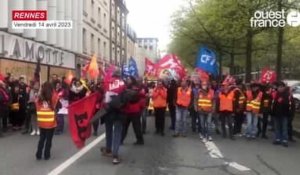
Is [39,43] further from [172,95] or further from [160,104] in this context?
[160,104]

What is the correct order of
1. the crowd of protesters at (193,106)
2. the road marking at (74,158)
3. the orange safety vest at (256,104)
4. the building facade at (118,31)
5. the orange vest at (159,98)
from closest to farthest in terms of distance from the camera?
1. the road marking at (74,158)
2. the crowd of protesters at (193,106)
3. the orange safety vest at (256,104)
4. the orange vest at (159,98)
5. the building facade at (118,31)

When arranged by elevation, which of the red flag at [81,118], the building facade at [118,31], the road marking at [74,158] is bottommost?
the road marking at [74,158]

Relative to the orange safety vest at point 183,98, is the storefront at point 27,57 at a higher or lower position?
higher

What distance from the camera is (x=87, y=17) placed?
142 ft

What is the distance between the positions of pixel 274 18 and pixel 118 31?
40.6 m

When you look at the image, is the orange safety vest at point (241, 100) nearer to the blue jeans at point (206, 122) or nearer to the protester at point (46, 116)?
the blue jeans at point (206, 122)

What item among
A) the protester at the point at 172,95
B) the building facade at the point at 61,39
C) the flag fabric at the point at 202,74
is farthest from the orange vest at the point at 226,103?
the building facade at the point at 61,39

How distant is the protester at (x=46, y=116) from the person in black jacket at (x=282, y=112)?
20.1 feet

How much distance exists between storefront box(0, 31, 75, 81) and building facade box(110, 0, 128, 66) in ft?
68.6

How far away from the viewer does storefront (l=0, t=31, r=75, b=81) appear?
24812 millimetres

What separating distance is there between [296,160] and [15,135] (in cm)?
820

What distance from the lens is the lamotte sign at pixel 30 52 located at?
24.9m

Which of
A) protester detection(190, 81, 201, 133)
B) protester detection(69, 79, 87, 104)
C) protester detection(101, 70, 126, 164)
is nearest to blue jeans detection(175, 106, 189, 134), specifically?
protester detection(190, 81, 201, 133)

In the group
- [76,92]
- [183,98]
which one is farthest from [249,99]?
[76,92]
